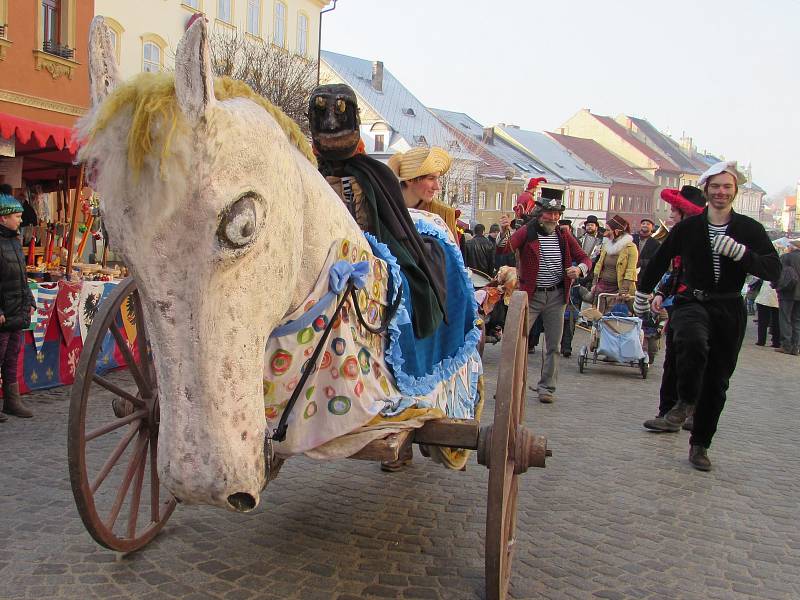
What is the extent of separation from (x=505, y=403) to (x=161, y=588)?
65.8 inches

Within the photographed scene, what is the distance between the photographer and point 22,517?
3.92 meters

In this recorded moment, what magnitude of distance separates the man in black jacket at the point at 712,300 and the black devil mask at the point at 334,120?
3.01 meters

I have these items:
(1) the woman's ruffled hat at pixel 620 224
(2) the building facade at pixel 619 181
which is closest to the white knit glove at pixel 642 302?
(1) the woman's ruffled hat at pixel 620 224

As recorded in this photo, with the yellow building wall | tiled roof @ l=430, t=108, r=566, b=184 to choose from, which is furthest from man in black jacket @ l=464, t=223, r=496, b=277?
the yellow building wall

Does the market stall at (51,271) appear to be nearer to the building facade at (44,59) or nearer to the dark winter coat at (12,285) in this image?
the dark winter coat at (12,285)

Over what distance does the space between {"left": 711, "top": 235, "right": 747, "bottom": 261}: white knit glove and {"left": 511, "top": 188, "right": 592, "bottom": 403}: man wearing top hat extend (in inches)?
100

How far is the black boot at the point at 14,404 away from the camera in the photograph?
604 cm

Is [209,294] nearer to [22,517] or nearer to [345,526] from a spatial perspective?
[345,526]

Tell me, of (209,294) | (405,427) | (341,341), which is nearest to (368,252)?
(341,341)

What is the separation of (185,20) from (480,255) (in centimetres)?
1018

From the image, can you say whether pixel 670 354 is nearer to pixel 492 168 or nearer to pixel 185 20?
pixel 185 20

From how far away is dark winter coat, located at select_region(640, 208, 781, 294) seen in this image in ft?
16.7

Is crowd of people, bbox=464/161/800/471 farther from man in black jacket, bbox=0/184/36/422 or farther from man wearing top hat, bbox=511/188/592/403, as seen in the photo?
man in black jacket, bbox=0/184/36/422

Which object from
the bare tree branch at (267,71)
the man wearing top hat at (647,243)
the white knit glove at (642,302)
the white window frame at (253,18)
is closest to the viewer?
the white knit glove at (642,302)
